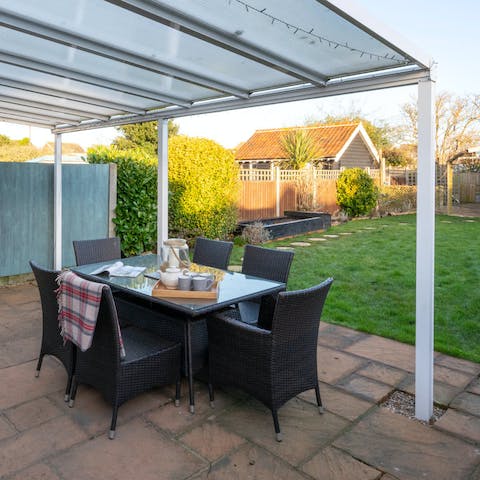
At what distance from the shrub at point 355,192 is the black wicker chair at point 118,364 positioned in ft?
39.8

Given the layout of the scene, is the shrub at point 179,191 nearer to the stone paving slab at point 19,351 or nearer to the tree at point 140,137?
→ the stone paving slab at point 19,351

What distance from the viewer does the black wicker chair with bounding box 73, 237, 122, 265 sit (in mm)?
4172

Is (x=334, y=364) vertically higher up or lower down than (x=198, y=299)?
lower down

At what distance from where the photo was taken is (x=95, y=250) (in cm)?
429

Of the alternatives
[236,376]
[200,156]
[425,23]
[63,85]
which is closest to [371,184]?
[425,23]

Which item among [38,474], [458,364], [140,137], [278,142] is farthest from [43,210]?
[140,137]

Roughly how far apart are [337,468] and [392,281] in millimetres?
4358

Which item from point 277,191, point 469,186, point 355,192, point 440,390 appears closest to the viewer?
point 440,390

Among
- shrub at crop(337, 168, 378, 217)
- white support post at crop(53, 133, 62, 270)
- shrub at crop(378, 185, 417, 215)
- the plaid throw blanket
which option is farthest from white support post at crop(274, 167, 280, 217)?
the plaid throw blanket

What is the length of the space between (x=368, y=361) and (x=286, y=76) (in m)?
2.28

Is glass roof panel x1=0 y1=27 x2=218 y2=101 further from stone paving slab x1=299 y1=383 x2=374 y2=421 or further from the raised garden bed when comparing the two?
the raised garden bed

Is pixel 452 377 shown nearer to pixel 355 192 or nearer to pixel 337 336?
pixel 337 336

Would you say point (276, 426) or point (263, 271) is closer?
point (276, 426)

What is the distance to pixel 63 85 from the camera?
4.05 meters
